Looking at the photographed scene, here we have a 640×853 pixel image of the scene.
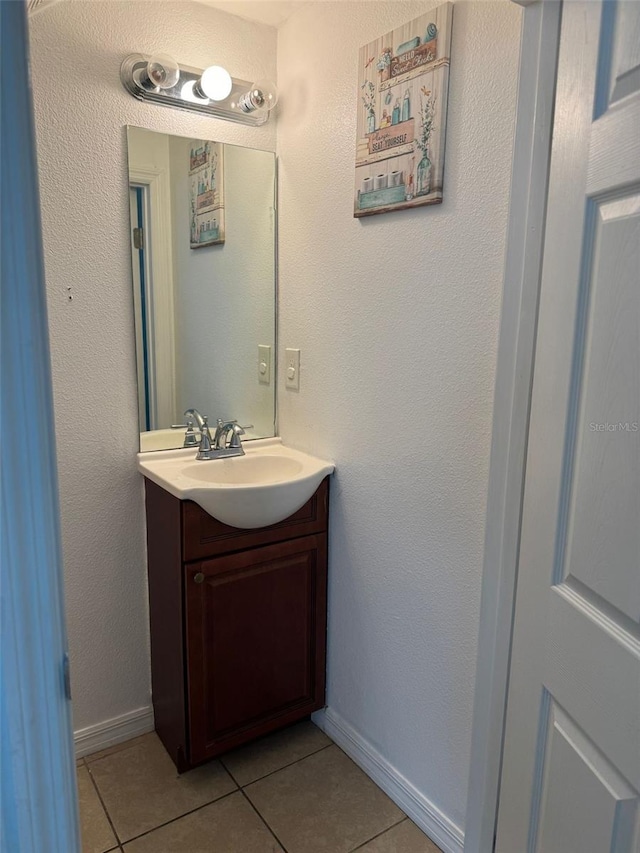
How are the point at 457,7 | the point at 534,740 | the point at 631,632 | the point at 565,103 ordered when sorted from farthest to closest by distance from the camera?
the point at 457,7
the point at 534,740
the point at 565,103
the point at 631,632

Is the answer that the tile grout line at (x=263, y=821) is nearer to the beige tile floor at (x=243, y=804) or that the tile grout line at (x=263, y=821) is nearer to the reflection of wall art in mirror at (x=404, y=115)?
the beige tile floor at (x=243, y=804)

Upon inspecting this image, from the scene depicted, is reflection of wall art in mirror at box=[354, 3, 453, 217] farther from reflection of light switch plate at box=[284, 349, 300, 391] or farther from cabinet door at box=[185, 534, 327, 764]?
cabinet door at box=[185, 534, 327, 764]

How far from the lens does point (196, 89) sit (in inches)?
69.8

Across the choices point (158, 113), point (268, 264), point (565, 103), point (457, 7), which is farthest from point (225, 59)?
point (565, 103)

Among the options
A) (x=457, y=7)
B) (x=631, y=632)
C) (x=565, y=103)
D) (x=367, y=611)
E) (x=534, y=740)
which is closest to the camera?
(x=631, y=632)

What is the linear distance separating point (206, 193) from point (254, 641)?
4.65 ft

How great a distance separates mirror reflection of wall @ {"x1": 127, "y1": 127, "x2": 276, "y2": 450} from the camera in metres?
1.81

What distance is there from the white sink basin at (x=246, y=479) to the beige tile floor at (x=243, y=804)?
31.3 inches

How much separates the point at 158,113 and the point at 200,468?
107cm

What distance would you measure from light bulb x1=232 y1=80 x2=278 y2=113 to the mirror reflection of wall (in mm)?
126

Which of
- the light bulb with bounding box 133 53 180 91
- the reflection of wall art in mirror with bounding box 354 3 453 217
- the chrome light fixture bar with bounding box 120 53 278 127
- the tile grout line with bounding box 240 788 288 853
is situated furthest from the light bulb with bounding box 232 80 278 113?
the tile grout line with bounding box 240 788 288 853

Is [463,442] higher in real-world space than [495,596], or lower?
higher

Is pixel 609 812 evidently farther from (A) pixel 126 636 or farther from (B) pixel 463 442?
(A) pixel 126 636

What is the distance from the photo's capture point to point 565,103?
975mm
